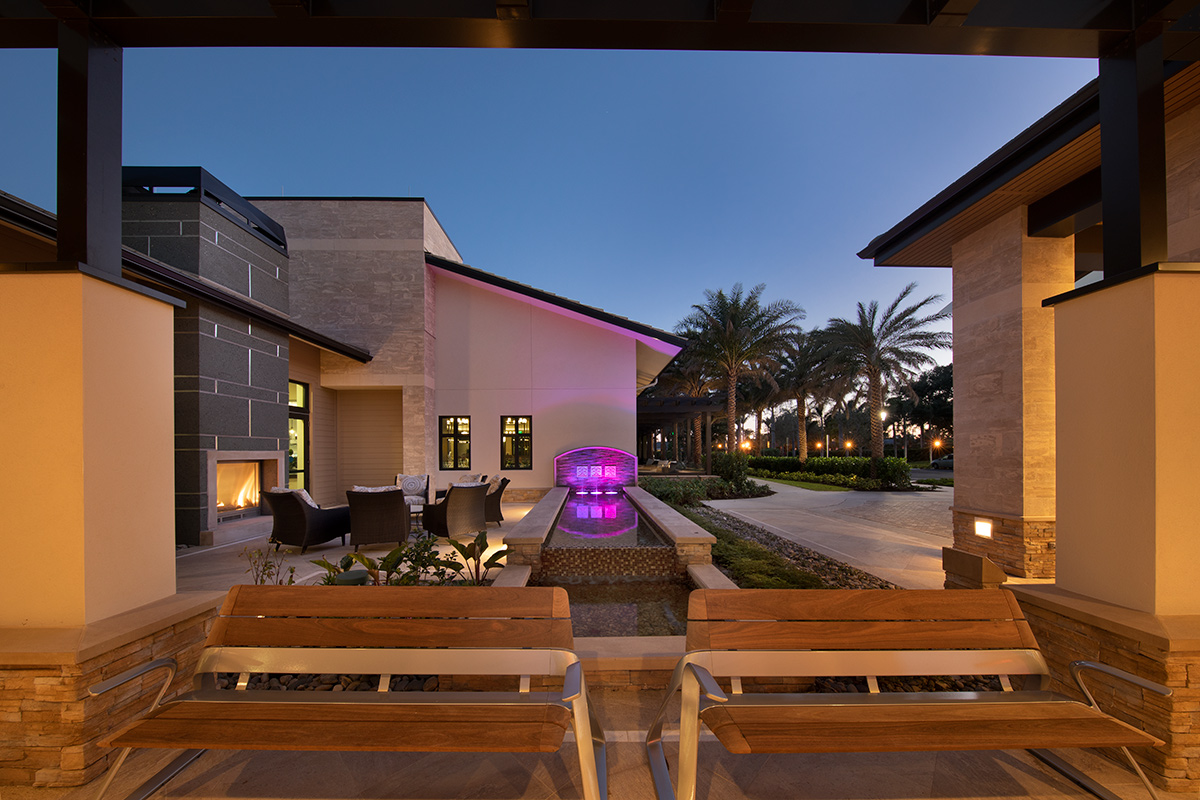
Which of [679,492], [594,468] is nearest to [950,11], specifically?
[679,492]

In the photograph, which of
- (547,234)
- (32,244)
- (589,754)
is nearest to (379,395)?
(32,244)

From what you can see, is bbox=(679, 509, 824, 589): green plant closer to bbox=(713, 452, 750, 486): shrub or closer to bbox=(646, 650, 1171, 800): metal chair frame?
bbox=(646, 650, 1171, 800): metal chair frame

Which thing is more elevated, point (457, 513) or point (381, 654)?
point (381, 654)

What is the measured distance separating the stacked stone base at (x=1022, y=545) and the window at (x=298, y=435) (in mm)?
13804

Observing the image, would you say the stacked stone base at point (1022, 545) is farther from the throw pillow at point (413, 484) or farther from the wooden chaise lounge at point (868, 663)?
the throw pillow at point (413, 484)

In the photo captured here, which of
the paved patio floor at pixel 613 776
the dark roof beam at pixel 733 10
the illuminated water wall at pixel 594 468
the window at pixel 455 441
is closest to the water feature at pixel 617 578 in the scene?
the paved patio floor at pixel 613 776

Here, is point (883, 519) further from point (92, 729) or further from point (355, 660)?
point (92, 729)

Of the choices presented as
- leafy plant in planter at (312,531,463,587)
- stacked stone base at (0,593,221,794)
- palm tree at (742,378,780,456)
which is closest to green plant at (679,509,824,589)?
leafy plant in planter at (312,531,463,587)

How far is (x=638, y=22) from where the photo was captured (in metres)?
2.70

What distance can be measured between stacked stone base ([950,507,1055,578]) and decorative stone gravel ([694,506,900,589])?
1.78 m

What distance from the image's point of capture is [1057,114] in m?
4.82

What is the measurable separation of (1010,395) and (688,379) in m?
24.0

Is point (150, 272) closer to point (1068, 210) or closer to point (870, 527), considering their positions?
point (1068, 210)

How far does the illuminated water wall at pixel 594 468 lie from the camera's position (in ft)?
45.2
